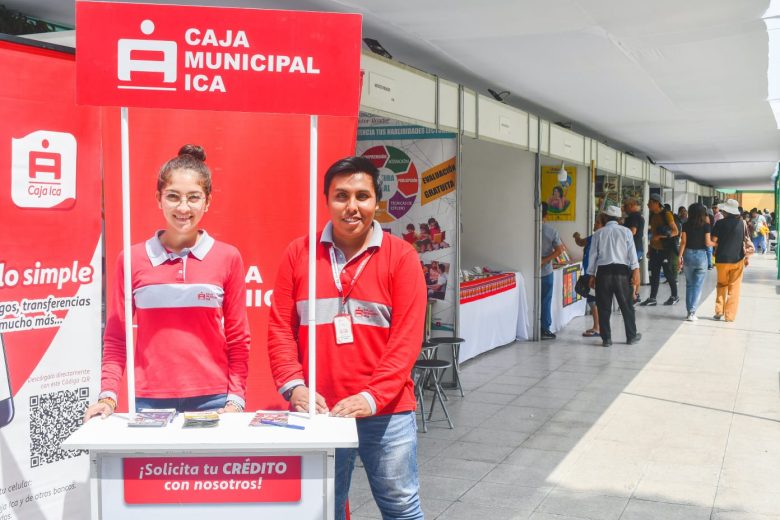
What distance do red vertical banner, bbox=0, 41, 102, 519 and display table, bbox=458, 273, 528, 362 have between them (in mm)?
4229

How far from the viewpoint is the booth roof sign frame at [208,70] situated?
2.48 m

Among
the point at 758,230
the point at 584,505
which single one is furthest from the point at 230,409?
the point at 758,230

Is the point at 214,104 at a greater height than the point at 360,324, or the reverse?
the point at 214,104

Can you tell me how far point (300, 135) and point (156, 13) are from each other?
1193 mm

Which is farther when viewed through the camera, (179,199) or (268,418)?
(179,199)

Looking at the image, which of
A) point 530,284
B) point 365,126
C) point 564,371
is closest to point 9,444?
point 365,126

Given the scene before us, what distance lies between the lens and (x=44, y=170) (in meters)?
3.15

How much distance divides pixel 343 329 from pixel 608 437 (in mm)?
3453

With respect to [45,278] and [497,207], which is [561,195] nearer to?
[497,207]

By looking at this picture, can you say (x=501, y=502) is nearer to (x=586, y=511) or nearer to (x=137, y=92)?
(x=586, y=511)

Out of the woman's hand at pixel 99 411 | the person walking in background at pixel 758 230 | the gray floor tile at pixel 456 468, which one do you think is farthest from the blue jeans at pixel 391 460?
the person walking in background at pixel 758 230

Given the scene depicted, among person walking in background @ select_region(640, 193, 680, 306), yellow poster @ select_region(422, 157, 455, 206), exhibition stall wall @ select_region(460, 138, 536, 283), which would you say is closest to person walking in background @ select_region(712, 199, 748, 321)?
person walking in background @ select_region(640, 193, 680, 306)

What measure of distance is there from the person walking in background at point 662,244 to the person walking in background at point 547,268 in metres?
3.56

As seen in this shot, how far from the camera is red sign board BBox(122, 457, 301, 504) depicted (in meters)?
2.33
